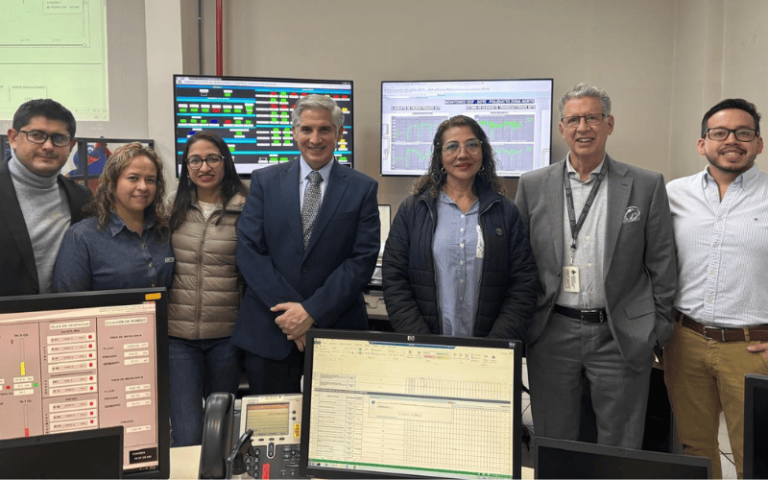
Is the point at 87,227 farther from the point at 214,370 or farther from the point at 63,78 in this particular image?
the point at 63,78

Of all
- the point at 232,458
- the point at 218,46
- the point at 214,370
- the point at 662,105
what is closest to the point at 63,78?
the point at 218,46

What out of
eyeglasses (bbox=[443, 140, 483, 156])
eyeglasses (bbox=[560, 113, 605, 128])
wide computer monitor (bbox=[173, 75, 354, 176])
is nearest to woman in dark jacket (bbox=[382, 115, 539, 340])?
eyeglasses (bbox=[443, 140, 483, 156])

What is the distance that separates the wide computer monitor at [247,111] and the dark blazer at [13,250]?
164 centimetres

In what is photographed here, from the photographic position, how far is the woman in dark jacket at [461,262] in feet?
6.75

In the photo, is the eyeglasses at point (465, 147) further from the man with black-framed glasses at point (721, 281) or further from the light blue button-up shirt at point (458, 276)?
the man with black-framed glasses at point (721, 281)

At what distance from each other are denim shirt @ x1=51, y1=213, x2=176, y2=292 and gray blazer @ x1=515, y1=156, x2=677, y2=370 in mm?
1401

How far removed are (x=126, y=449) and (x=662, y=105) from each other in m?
3.75

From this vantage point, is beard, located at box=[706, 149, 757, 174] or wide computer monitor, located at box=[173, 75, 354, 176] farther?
wide computer monitor, located at box=[173, 75, 354, 176]

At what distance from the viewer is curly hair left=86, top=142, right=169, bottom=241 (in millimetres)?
1935

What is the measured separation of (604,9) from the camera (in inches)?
146

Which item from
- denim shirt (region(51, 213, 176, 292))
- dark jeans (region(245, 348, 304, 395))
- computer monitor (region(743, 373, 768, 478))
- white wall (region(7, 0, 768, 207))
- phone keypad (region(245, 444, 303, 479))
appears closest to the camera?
computer monitor (region(743, 373, 768, 478))

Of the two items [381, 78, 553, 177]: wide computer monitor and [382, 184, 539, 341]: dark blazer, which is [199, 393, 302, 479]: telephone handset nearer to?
[382, 184, 539, 341]: dark blazer

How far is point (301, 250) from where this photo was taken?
214 cm

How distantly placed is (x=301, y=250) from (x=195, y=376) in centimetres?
60
